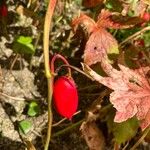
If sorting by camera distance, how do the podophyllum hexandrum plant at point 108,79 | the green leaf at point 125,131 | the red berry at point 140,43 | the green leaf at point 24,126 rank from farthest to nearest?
the red berry at point 140,43 < the green leaf at point 24,126 < the green leaf at point 125,131 < the podophyllum hexandrum plant at point 108,79

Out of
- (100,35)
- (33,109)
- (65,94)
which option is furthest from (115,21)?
(33,109)

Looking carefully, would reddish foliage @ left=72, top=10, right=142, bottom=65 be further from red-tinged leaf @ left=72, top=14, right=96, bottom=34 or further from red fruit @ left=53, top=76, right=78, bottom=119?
red fruit @ left=53, top=76, right=78, bottom=119

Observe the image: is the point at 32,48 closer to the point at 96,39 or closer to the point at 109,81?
the point at 96,39

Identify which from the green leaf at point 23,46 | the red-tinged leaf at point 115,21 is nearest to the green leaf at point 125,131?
the red-tinged leaf at point 115,21

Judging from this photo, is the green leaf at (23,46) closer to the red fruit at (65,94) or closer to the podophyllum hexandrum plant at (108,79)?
the podophyllum hexandrum plant at (108,79)

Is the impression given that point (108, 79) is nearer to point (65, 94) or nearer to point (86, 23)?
point (65, 94)

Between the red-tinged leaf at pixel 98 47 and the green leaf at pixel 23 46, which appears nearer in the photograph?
the red-tinged leaf at pixel 98 47
